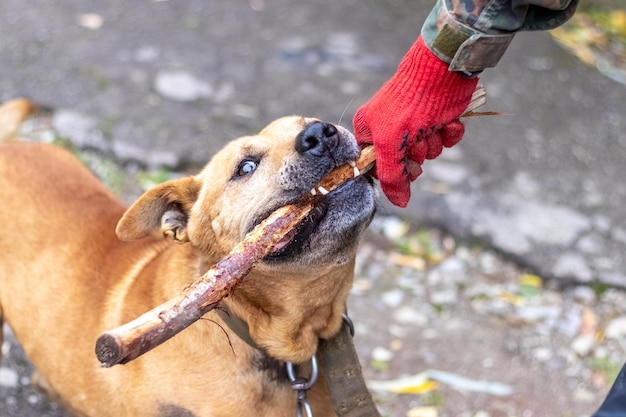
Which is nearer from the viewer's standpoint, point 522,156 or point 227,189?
point 227,189

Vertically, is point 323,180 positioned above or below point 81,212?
above

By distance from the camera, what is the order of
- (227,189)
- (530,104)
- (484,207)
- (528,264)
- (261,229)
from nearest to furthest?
(261,229) < (227,189) < (528,264) < (484,207) < (530,104)

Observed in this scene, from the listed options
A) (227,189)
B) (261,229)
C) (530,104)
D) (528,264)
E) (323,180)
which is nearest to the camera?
(261,229)

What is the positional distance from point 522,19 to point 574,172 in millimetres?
3235

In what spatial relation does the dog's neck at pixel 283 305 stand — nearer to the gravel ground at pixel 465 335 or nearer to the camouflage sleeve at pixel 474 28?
the camouflage sleeve at pixel 474 28

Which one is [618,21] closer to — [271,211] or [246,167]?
[246,167]

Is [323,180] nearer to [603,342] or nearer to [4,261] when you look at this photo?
[4,261]

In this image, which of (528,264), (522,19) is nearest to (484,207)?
(528,264)

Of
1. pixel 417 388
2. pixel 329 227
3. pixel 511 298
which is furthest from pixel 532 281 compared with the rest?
pixel 329 227

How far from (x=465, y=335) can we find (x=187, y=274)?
6.98 feet

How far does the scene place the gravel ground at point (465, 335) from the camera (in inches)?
158

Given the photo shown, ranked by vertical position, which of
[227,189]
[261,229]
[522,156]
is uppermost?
[261,229]

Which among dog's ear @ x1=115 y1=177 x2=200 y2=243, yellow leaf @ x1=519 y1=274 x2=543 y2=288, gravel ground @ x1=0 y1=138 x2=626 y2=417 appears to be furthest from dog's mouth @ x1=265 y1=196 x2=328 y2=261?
yellow leaf @ x1=519 y1=274 x2=543 y2=288

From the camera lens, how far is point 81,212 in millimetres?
3506
